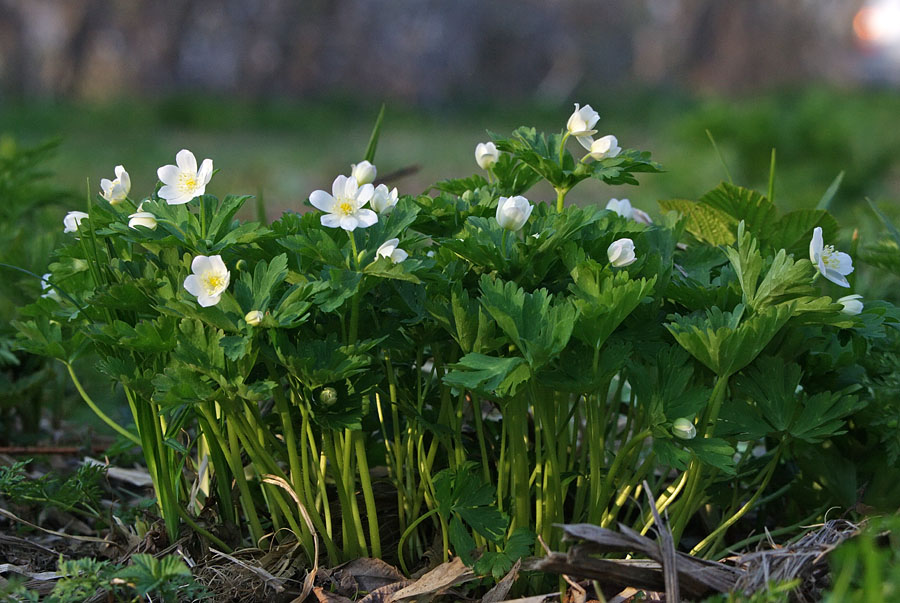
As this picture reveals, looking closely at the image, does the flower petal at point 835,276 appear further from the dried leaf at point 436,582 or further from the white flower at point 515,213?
the dried leaf at point 436,582

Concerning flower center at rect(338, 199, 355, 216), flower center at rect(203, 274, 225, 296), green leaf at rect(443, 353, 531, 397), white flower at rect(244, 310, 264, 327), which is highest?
flower center at rect(338, 199, 355, 216)

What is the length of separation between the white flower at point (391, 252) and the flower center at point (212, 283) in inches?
8.8

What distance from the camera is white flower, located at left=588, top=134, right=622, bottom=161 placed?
1.36m

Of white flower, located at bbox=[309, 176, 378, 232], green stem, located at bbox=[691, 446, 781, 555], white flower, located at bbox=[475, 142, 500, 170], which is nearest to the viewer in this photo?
white flower, located at bbox=[309, 176, 378, 232]

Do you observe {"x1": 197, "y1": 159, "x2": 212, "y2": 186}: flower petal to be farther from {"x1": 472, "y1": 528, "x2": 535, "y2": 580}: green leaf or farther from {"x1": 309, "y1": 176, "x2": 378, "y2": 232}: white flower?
{"x1": 472, "y1": 528, "x2": 535, "y2": 580}: green leaf

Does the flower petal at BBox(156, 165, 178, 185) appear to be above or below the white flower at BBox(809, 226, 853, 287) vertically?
above

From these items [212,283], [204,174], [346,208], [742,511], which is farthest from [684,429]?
[204,174]

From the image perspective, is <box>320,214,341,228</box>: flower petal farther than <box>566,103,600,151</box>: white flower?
No

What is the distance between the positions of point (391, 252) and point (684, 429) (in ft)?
1.54

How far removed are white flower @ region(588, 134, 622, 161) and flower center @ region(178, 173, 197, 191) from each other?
614mm

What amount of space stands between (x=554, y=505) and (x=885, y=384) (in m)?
0.57

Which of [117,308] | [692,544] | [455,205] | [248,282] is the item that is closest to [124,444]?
[117,308]

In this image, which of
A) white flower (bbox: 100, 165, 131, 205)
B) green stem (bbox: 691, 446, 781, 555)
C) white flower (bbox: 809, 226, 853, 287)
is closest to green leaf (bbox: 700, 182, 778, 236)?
white flower (bbox: 809, 226, 853, 287)

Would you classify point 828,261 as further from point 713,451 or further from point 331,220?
point 331,220
